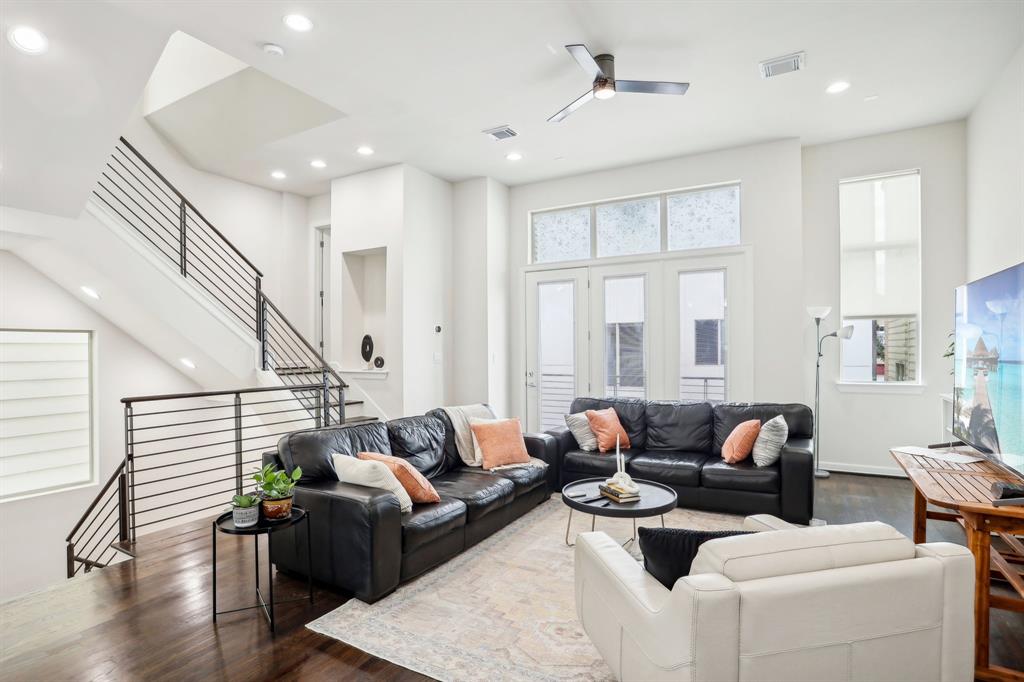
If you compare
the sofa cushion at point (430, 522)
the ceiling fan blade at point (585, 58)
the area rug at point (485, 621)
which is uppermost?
the ceiling fan blade at point (585, 58)

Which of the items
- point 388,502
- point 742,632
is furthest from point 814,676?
point 388,502

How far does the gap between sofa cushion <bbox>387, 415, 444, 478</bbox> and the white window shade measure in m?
4.46

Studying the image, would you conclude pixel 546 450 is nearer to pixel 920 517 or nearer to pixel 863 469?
pixel 920 517

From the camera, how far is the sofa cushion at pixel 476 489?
347 cm

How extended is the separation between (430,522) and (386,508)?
1.23 ft

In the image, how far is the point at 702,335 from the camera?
5.77m

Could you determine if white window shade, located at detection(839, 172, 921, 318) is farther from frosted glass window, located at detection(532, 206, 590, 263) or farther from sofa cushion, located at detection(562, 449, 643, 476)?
sofa cushion, located at detection(562, 449, 643, 476)

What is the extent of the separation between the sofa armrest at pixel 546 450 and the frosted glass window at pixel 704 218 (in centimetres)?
279

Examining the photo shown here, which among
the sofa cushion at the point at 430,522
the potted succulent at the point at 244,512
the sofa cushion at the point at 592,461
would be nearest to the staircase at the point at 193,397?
the potted succulent at the point at 244,512

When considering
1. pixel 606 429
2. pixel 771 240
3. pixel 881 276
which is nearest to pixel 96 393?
pixel 606 429

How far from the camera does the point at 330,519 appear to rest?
9.43 ft

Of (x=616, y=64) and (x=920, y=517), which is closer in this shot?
(x=920, y=517)

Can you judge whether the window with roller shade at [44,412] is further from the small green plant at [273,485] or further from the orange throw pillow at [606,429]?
the orange throw pillow at [606,429]

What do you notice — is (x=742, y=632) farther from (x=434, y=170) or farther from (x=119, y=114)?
(x=434, y=170)
